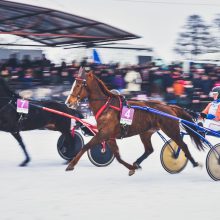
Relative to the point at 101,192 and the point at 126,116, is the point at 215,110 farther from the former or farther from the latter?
the point at 101,192

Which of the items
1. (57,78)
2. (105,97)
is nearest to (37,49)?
(57,78)

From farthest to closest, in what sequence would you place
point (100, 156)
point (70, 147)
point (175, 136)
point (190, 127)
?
point (70, 147) → point (100, 156) → point (190, 127) → point (175, 136)

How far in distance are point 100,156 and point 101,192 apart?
93.9 inches

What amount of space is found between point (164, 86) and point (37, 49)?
6.44 metres

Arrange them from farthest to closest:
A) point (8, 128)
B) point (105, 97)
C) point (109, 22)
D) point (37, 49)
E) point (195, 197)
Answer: point (37, 49) < point (109, 22) < point (8, 128) < point (105, 97) < point (195, 197)

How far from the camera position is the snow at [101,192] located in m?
6.26

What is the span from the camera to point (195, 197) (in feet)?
23.9

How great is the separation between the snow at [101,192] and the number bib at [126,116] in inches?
32.2

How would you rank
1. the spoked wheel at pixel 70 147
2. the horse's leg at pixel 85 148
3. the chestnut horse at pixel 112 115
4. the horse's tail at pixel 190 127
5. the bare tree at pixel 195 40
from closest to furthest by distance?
the horse's leg at pixel 85 148 → the chestnut horse at pixel 112 115 → the horse's tail at pixel 190 127 → the spoked wheel at pixel 70 147 → the bare tree at pixel 195 40

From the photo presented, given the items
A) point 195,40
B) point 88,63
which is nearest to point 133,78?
point 88,63

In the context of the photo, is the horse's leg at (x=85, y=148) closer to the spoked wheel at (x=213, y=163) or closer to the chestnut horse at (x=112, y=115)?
the chestnut horse at (x=112, y=115)

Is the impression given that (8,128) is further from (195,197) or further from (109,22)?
(109,22)

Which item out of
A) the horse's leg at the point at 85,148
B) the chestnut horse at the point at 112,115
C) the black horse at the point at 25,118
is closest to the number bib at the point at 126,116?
the chestnut horse at the point at 112,115

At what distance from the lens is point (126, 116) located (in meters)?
8.71
